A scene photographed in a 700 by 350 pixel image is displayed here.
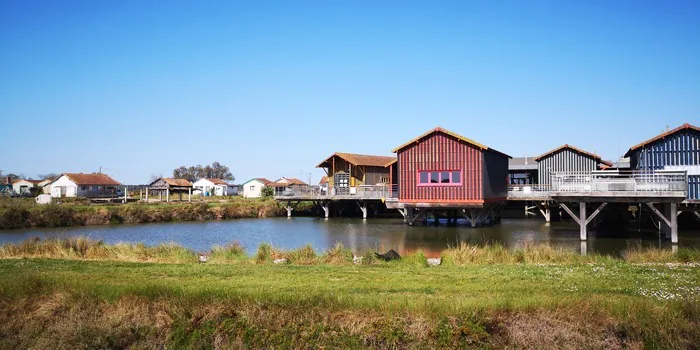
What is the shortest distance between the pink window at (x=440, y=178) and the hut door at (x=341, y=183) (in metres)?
10.8

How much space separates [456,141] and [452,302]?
27.7 meters

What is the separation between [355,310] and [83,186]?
213ft

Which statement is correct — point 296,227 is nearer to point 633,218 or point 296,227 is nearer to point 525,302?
point 633,218

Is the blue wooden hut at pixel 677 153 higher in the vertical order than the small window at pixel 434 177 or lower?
higher

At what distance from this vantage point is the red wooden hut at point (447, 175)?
3531 centimetres

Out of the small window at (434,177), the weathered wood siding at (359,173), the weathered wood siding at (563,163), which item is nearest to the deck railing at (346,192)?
the weathered wood siding at (359,173)

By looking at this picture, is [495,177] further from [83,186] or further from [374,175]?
[83,186]

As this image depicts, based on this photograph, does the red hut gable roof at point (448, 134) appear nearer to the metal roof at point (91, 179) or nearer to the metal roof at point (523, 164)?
the metal roof at point (523, 164)

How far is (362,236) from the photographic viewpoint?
3148cm

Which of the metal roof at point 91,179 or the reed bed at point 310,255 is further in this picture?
the metal roof at point 91,179

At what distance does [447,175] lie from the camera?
119ft

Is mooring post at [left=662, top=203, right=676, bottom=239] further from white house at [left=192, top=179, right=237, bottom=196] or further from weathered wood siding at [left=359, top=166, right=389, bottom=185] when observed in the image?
white house at [left=192, top=179, right=237, bottom=196]

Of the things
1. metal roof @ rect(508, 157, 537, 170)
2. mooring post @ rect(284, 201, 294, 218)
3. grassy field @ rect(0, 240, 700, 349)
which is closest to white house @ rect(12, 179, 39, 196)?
mooring post @ rect(284, 201, 294, 218)

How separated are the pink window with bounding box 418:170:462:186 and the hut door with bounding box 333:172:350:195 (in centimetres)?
1085
